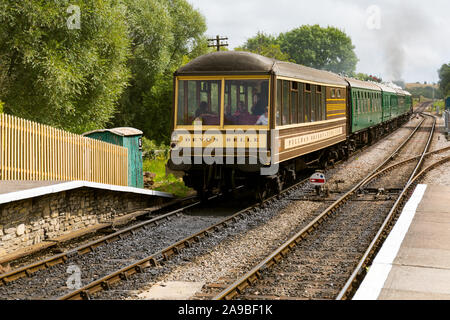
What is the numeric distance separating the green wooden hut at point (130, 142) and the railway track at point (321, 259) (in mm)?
5172

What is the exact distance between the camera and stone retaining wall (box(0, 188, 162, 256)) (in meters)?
9.34

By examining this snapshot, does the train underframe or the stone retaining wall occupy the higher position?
the train underframe

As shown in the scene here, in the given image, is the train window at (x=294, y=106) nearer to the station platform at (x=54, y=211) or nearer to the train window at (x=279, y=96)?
the train window at (x=279, y=96)

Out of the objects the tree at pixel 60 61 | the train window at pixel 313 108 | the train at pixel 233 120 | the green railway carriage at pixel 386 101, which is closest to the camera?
the train at pixel 233 120

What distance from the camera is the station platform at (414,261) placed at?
6445 mm

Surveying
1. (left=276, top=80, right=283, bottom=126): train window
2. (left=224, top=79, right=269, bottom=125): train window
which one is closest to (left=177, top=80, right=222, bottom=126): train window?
(left=224, top=79, right=269, bottom=125): train window

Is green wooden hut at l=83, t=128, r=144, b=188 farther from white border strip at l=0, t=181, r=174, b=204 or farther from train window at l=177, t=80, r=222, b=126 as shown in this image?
train window at l=177, t=80, r=222, b=126

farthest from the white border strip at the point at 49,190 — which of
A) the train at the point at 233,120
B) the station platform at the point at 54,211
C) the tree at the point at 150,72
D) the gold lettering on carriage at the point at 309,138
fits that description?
the tree at the point at 150,72

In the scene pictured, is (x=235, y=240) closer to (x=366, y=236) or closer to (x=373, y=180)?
(x=366, y=236)

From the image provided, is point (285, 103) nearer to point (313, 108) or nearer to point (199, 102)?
point (199, 102)

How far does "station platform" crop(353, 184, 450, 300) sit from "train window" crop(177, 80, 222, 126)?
4.36 metres

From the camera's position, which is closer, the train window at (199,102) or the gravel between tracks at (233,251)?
the gravel between tracks at (233,251)

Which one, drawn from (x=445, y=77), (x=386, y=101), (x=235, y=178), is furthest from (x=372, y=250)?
(x=445, y=77)
